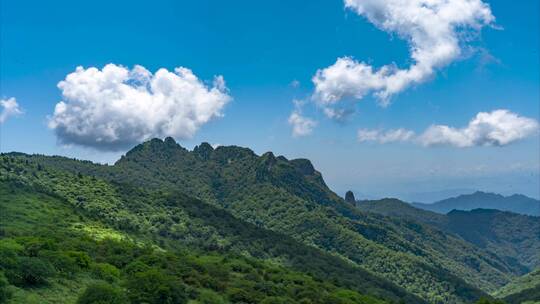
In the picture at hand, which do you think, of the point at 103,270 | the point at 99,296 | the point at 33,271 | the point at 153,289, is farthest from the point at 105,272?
the point at 99,296

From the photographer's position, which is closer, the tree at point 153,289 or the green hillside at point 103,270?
the green hillside at point 103,270

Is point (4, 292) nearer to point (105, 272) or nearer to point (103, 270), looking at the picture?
point (105, 272)

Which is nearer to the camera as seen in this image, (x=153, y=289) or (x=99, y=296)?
(x=99, y=296)

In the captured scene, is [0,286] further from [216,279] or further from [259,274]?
[259,274]

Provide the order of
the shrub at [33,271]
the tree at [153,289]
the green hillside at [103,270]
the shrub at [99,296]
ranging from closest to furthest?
the shrub at [99,296], the shrub at [33,271], the green hillside at [103,270], the tree at [153,289]

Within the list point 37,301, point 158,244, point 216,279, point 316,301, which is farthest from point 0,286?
point 158,244

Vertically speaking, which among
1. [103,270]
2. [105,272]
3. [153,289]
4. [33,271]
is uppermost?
[33,271]

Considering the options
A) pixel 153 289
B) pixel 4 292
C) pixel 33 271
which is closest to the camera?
pixel 4 292

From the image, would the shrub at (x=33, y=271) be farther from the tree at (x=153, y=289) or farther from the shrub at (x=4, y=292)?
the tree at (x=153, y=289)

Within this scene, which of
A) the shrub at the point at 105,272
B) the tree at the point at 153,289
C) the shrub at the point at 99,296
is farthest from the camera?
the shrub at the point at 105,272

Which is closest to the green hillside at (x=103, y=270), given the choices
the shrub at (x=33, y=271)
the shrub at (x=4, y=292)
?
the shrub at (x=33, y=271)

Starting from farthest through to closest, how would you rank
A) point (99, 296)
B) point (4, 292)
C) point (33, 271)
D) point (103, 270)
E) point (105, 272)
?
point (103, 270), point (105, 272), point (33, 271), point (99, 296), point (4, 292)

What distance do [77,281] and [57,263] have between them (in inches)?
149

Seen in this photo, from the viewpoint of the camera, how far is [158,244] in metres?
172
